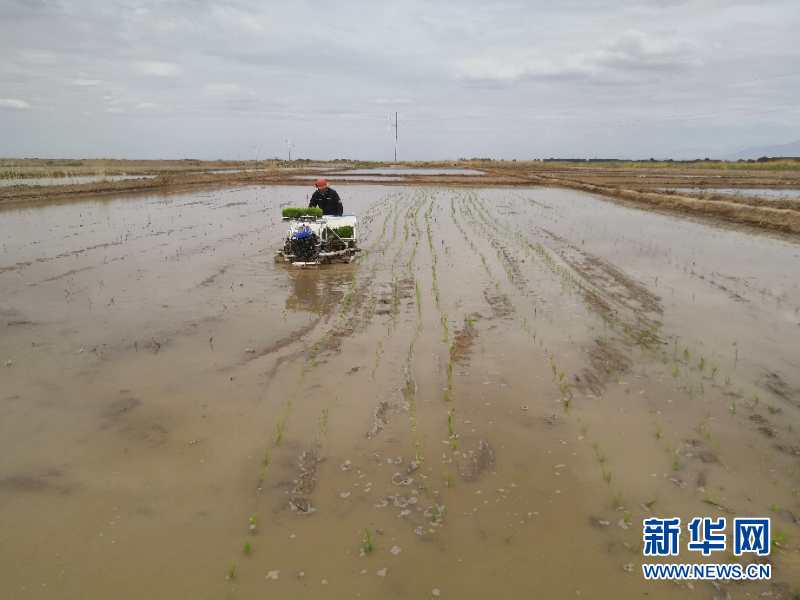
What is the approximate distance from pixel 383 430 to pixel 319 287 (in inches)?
195

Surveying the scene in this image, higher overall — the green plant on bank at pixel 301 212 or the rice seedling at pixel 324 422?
the green plant on bank at pixel 301 212

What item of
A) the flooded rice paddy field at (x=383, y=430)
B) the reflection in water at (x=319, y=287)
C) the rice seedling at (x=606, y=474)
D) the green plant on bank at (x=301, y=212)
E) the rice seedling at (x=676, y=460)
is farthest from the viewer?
the green plant on bank at (x=301, y=212)

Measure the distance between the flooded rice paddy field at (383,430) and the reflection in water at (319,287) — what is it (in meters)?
0.07

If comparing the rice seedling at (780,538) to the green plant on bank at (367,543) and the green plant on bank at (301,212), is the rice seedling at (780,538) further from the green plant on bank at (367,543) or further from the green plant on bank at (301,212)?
the green plant on bank at (301,212)

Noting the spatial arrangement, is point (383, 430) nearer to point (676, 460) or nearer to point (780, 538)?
point (676, 460)

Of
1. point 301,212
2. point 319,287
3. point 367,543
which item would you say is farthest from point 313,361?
point 301,212

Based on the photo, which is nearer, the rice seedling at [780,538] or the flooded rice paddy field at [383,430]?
the flooded rice paddy field at [383,430]

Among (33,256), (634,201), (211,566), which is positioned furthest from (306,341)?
(634,201)

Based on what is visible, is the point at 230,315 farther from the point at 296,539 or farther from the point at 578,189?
the point at 578,189

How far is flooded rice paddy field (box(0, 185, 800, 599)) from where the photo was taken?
3.00 meters

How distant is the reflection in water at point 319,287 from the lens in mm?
7910

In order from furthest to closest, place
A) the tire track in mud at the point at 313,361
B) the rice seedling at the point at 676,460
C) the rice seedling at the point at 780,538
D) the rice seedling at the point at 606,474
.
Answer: the rice seedling at the point at 676,460 → the rice seedling at the point at 606,474 → the tire track in mud at the point at 313,361 → the rice seedling at the point at 780,538

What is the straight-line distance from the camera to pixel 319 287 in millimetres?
8969

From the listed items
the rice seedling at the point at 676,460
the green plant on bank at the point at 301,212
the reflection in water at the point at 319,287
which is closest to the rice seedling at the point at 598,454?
the rice seedling at the point at 676,460
